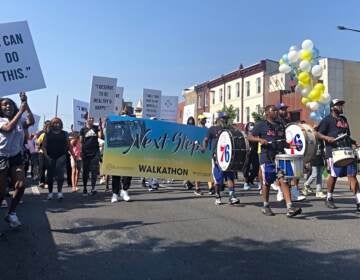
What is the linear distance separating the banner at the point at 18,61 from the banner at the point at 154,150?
3.40 metres

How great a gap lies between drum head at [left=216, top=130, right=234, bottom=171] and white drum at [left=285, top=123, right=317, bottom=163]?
41.6 inches

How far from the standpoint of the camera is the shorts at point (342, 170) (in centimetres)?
923

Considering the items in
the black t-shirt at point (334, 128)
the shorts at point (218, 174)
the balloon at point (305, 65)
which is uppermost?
the balloon at point (305, 65)

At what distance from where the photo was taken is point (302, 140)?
9.72 metres

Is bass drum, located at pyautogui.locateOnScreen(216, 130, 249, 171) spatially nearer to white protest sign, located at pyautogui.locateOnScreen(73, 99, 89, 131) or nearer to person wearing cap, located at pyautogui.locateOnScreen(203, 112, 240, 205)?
person wearing cap, located at pyautogui.locateOnScreen(203, 112, 240, 205)

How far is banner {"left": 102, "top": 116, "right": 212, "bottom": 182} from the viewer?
12.0 m

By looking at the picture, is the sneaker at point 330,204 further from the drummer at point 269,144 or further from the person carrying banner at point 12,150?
the person carrying banner at point 12,150

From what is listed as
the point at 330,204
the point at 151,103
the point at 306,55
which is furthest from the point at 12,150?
the point at 151,103

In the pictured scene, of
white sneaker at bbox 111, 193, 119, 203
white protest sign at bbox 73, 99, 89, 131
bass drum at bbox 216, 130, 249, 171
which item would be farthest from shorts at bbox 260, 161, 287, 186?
white protest sign at bbox 73, 99, 89, 131

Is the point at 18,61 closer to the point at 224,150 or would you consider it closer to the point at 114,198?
the point at 114,198

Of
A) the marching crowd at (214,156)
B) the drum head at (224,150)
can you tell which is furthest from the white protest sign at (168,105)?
the drum head at (224,150)

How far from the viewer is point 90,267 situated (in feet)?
18.1

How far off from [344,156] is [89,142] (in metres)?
6.11

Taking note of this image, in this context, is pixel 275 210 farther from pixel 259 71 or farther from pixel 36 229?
pixel 259 71
